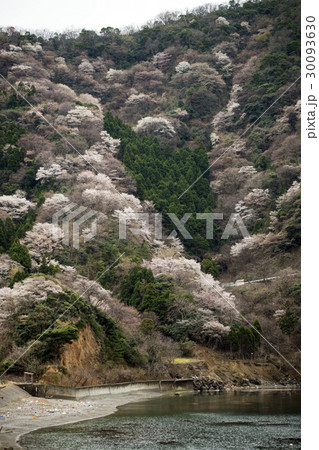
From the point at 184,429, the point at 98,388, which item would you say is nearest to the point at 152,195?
the point at 98,388

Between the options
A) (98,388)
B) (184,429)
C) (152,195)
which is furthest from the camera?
(152,195)

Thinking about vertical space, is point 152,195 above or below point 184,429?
above

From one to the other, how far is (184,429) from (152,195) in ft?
122

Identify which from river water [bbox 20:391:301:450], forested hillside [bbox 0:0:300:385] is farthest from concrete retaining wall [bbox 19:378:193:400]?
river water [bbox 20:391:301:450]

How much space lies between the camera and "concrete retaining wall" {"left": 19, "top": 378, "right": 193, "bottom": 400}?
22.2m

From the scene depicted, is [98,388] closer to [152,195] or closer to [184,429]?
[184,429]

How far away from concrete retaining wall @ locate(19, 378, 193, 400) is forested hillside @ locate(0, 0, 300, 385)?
0.76 meters

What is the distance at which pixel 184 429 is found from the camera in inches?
707

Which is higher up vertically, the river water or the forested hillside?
the forested hillside

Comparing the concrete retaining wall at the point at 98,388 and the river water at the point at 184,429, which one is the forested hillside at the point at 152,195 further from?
the river water at the point at 184,429

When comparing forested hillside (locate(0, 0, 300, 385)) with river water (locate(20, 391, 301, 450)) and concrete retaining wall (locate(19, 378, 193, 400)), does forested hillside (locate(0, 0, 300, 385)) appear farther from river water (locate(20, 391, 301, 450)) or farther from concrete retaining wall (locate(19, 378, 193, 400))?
river water (locate(20, 391, 301, 450))

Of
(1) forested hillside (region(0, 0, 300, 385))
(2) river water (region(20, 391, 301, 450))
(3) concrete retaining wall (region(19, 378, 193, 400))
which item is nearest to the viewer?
(2) river water (region(20, 391, 301, 450))

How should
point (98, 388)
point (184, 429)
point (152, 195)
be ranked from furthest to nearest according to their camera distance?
point (152, 195) < point (98, 388) < point (184, 429)

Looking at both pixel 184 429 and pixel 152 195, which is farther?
pixel 152 195
